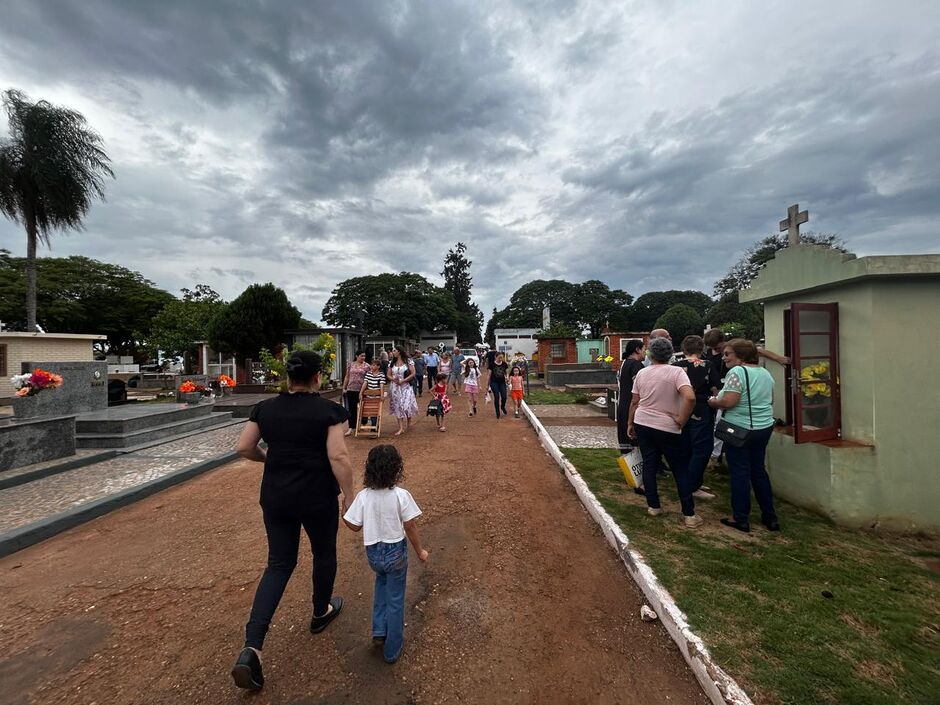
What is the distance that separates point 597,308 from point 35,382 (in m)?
62.5

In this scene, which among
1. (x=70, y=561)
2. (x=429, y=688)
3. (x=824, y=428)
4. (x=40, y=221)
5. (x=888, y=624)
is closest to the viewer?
(x=429, y=688)

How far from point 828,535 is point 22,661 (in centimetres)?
582

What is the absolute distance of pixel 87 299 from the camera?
3098 centimetres

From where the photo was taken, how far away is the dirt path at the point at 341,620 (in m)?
2.13

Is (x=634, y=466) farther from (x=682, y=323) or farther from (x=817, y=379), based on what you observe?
(x=682, y=323)

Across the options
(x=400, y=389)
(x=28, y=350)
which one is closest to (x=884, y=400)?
(x=400, y=389)

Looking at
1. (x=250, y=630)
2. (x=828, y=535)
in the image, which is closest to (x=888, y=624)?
(x=828, y=535)

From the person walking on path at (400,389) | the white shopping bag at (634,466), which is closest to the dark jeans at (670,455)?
the white shopping bag at (634,466)

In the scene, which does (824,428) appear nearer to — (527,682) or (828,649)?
(828,649)

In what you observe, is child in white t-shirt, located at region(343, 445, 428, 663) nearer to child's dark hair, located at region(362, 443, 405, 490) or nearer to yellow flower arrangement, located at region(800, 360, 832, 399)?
child's dark hair, located at region(362, 443, 405, 490)

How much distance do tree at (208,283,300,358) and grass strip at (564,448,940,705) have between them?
798 inches

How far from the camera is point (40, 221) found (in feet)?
55.5

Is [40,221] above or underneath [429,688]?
above

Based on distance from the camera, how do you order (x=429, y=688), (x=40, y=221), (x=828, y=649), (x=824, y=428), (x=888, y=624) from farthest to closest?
(x=40, y=221)
(x=824, y=428)
(x=888, y=624)
(x=828, y=649)
(x=429, y=688)
